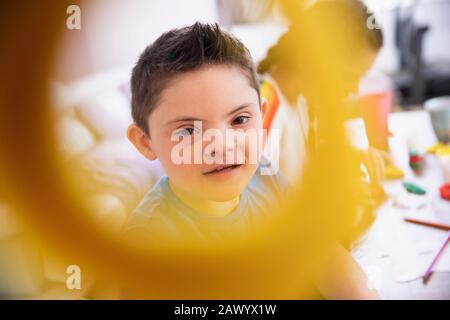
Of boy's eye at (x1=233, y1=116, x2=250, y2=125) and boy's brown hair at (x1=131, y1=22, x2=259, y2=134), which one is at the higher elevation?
boy's brown hair at (x1=131, y1=22, x2=259, y2=134)

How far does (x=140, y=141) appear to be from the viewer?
39.4 inches

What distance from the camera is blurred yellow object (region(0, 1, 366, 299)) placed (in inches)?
40.3

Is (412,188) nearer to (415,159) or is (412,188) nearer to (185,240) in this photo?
(415,159)

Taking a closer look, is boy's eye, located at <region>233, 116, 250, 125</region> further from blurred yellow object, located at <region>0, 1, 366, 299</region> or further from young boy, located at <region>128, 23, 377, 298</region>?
blurred yellow object, located at <region>0, 1, 366, 299</region>

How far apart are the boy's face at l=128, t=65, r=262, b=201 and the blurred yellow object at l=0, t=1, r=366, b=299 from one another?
5.3 inches

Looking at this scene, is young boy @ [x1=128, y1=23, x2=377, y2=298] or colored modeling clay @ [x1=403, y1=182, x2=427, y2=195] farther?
colored modeling clay @ [x1=403, y1=182, x2=427, y2=195]

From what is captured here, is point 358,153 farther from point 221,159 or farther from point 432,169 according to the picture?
point 221,159

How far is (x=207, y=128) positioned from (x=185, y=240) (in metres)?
0.27

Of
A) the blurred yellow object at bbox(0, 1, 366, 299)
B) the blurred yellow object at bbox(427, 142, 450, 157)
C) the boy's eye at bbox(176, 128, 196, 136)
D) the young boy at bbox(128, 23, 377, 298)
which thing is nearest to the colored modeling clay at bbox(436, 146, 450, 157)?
the blurred yellow object at bbox(427, 142, 450, 157)

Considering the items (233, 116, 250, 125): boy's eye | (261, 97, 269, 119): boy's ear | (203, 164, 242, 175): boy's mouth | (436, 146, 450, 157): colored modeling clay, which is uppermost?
(261, 97, 269, 119): boy's ear

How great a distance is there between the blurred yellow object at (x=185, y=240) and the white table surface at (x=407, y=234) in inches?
3.0

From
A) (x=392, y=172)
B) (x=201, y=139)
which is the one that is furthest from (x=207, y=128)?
(x=392, y=172)

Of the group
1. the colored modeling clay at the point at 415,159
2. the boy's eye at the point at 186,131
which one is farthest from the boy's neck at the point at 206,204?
the colored modeling clay at the point at 415,159
